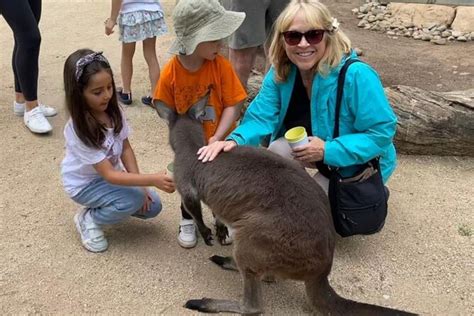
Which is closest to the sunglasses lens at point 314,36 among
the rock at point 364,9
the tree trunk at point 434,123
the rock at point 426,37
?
the tree trunk at point 434,123

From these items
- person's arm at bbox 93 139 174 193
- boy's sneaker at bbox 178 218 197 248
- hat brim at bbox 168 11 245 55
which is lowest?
boy's sneaker at bbox 178 218 197 248

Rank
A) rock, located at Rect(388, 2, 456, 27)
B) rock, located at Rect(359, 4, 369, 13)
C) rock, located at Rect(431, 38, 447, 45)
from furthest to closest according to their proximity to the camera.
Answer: rock, located at Rect(359, 4, 369, 13) < rock, located at Rect(388, 2, 456, 27) < rock, located at Rect(431, 38, 447, 45)

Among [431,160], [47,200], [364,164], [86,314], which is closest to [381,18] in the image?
[431,160]

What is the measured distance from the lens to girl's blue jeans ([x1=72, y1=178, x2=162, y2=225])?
2938mm

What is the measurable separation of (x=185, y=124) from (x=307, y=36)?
0.80 m

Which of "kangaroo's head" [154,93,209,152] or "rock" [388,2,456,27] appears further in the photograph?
A: "rock" [388,2,456,27]

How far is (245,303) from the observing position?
250 centimetres

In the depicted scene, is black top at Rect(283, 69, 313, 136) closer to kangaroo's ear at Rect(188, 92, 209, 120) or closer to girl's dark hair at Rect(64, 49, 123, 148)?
kangaroo's ear at Rect(188, 92, 209, 120)

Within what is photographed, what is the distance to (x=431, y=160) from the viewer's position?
4039 mm

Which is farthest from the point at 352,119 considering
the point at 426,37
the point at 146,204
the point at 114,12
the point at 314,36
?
the point at 426,37

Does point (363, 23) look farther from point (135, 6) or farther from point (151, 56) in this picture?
point (135, 6)

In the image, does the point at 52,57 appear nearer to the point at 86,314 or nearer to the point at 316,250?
the point at 86,314

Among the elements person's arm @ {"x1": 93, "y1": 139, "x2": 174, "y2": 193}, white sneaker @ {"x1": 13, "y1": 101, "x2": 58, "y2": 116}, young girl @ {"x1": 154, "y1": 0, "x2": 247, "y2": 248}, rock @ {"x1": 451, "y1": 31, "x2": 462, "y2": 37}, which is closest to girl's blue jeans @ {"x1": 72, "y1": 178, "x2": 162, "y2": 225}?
person's arm @ {"x1": 93, "y1": 139, "x2": 174, "y2": 193}

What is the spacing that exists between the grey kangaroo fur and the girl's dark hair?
1.53ft
